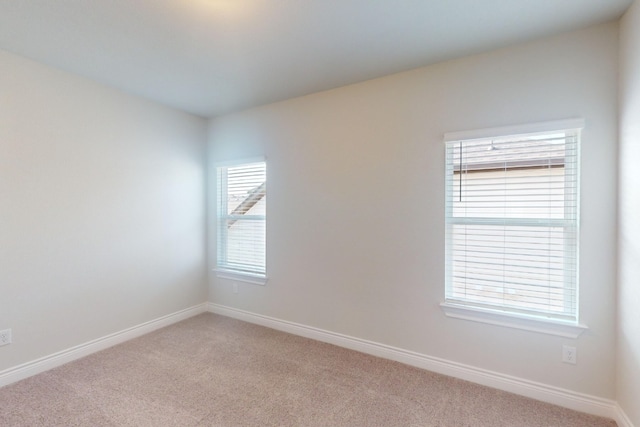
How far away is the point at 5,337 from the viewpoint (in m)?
2.27

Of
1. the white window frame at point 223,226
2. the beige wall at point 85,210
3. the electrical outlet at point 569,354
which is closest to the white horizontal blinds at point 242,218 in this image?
the white window frame at point 223,226

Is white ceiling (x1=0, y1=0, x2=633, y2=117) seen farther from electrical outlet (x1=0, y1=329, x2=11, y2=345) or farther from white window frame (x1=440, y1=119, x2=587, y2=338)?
electrical outlet (x1=0, y1=329, x2=11, y2=345)

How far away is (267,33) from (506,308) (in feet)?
8.61

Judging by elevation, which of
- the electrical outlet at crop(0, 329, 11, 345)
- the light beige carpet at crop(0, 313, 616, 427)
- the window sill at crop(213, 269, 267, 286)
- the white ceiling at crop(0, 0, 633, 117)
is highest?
the white ceiling at crop(0, 0, 633, 117)

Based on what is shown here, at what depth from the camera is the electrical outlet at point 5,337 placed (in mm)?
2255

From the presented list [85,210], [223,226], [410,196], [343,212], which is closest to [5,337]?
[85,210]

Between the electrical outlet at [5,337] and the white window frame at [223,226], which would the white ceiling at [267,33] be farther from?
the electrical outlet at [5,337]

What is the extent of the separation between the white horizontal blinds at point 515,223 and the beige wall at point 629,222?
237mm

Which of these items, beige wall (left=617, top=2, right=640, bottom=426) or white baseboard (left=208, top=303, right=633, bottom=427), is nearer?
beige wall (left=617, top=2, right=640, bottom=426)

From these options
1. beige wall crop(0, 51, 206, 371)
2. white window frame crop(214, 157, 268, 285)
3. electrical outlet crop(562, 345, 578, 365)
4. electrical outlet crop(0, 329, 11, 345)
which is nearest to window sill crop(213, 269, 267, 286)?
white window frame crop(214, 157, 268, 285)

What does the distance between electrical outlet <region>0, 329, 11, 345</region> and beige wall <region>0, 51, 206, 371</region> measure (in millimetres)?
36

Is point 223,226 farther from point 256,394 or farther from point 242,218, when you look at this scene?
point 256,394

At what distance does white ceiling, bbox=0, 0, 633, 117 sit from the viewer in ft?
5.87

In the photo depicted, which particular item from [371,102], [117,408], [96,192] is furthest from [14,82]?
[371,102]
